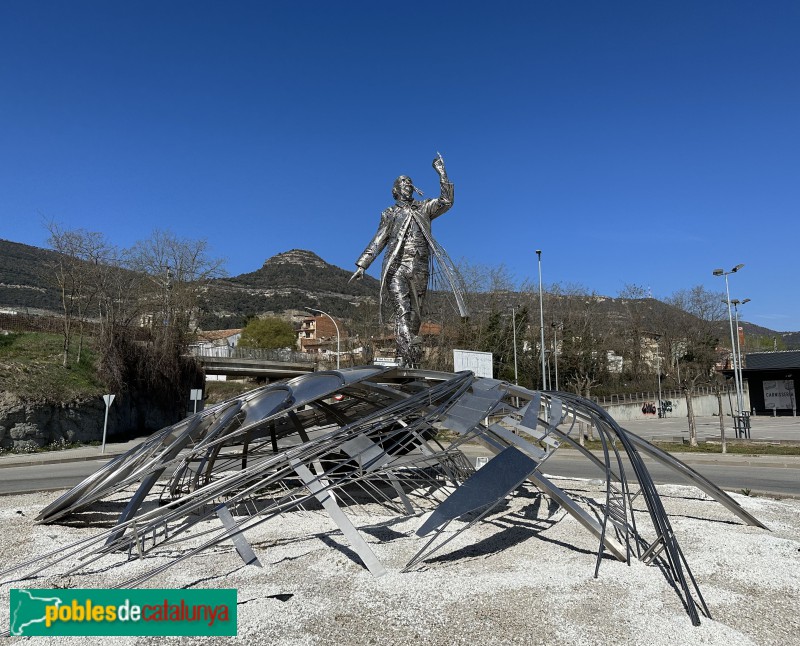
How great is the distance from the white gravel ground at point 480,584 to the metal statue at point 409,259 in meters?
3.45

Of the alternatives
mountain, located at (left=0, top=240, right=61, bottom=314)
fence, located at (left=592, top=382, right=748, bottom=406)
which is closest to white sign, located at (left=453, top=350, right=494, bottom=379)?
fence, located at (left=592, top=382, right=748, bottom=406)

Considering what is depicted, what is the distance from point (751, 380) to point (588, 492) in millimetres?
38121

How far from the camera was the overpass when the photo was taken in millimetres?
40344

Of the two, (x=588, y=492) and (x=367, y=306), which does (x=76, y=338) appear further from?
(x=588, y=492)

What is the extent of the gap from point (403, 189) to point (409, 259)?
4.59 ft

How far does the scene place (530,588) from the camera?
16.8 ft

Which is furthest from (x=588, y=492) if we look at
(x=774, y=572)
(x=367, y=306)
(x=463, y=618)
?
(x=367, y=306)

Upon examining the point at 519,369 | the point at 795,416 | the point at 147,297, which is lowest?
the point at 795,416

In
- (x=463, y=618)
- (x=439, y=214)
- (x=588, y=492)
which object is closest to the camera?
(x=463, y=618)

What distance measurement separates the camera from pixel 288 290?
140625 mm

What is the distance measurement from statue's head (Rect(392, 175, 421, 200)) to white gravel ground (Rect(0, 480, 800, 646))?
572cm

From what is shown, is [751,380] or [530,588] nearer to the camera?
[530,588]

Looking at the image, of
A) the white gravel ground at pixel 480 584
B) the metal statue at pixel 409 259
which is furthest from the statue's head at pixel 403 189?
the white gravel ground at pixel 480 584

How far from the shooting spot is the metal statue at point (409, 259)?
10016 millimetres
